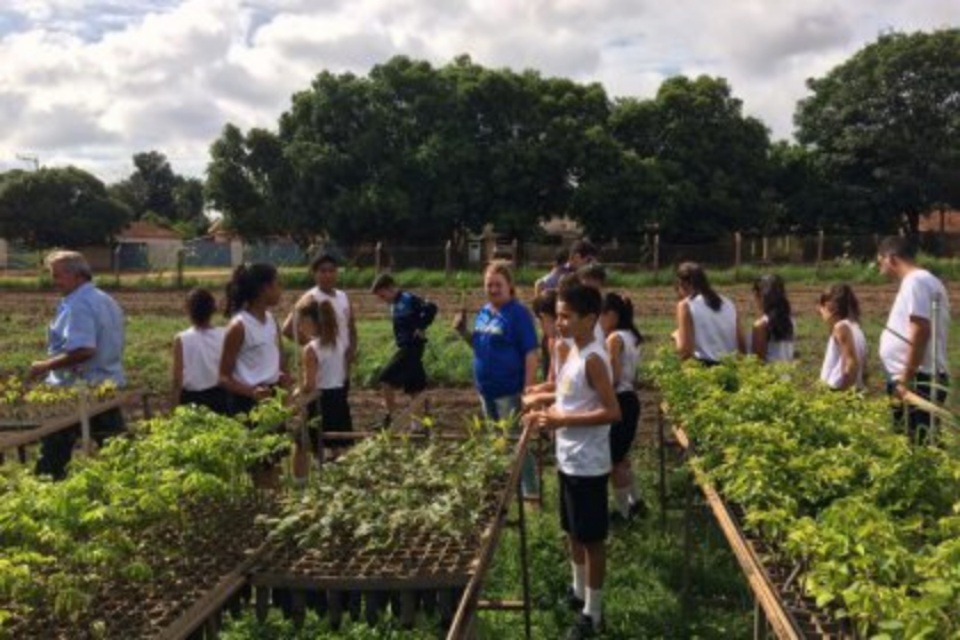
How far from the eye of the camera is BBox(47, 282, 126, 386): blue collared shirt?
6328 millimetres

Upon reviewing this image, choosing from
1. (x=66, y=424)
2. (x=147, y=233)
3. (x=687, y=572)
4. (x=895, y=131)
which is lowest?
(x=687, y=572)

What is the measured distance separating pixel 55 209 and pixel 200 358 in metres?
54.3

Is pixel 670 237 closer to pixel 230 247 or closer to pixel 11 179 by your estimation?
pixel 230 247

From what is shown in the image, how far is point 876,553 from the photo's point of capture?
2.77m

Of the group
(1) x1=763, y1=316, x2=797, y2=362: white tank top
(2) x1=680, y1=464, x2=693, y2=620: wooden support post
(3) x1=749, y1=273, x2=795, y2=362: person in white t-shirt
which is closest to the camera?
(2) x1=680, y1=464, x2=693, y2=620: wooden support post

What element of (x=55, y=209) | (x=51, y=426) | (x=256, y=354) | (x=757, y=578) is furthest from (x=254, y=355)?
(x=55, y=209)

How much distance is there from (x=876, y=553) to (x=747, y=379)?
9.07ft

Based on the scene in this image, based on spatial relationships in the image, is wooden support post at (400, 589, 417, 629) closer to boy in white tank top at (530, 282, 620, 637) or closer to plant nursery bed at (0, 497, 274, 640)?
plant nursery bed at (0, 497, 274, 640)

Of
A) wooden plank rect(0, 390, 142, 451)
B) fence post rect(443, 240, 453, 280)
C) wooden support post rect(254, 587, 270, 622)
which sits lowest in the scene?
wooden support post rect(254, 587, 270, 622)

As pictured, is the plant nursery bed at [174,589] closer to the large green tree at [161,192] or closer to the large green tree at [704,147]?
the large green tree at [704,147]

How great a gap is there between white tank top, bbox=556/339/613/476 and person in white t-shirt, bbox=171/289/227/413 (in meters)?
2.57

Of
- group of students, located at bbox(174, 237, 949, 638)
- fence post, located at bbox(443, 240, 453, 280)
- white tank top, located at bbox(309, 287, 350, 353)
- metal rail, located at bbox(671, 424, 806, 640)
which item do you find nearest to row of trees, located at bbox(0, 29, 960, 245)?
fence post, located at bbox(443, 240, 453, 280)

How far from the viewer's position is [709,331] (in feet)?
22.7

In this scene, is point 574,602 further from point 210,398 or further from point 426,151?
point 426,151
